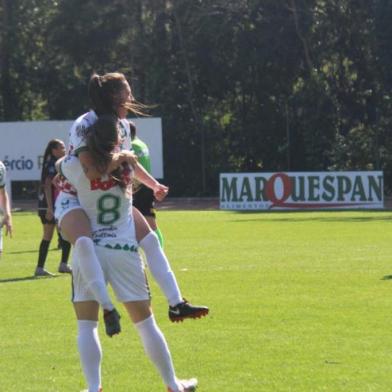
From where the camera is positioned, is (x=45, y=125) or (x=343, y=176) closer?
(x=343, y=176)

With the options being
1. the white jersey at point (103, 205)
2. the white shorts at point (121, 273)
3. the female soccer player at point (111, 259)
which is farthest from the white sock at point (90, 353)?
the white jersey at point (103, 205)

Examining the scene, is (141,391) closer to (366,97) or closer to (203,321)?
(203,321)

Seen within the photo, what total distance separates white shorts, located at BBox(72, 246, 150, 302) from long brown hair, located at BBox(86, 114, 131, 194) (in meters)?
0.53

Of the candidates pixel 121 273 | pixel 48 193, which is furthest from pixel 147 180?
pixel 48 193

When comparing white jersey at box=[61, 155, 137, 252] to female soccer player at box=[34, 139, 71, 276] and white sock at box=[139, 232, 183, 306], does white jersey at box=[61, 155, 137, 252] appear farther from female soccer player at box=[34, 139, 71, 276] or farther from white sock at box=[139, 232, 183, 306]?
female soccer player at box=[34, 139, 71, 276]

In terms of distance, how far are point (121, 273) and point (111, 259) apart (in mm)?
109

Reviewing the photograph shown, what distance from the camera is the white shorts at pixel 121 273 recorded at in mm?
7223

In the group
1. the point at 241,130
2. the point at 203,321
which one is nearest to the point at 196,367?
the point at 203,321

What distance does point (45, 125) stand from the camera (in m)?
43.2

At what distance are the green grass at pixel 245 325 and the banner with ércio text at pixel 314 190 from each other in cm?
1409

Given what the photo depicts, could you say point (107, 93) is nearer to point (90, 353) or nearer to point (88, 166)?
point (88, 166)

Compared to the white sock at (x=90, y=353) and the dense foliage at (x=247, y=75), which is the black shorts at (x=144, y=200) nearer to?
the white sock at (x=90, y=353)

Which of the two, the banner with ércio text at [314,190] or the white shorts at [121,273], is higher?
the white shorts at [121,273]

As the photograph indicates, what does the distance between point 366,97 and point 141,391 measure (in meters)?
39.3
